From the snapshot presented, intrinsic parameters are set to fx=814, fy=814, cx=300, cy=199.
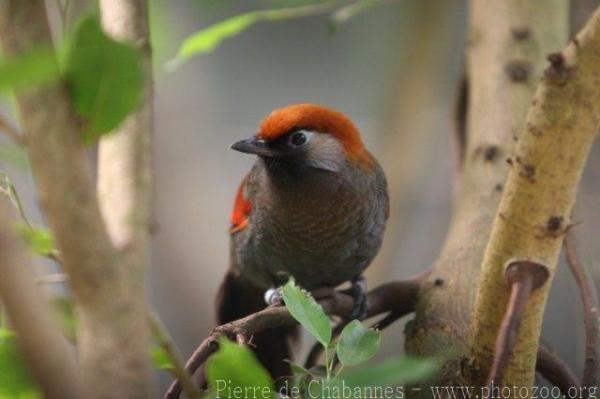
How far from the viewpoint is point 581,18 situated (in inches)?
102

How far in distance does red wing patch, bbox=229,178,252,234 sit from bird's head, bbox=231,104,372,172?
0.19m

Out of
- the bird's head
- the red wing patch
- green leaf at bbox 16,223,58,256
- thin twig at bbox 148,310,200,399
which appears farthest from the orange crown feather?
thin twig at bbox 148,310,200,399

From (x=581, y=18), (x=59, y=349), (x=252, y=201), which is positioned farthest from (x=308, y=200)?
(x=59, y=349)

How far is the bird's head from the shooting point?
2.13 metres

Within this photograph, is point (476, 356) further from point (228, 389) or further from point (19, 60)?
point (19, 60)

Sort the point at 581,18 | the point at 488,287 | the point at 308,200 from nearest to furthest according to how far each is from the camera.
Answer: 1. the point at 488,287
2. the point at 308,200
3. the point at 581,18

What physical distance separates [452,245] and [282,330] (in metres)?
0.62

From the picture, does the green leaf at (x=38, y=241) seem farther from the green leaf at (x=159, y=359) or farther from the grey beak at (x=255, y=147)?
the grey beak at (x=255, y=147)

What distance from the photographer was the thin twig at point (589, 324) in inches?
59.2

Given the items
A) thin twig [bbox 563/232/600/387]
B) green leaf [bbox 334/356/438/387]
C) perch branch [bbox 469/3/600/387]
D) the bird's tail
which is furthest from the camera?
the bird's tail

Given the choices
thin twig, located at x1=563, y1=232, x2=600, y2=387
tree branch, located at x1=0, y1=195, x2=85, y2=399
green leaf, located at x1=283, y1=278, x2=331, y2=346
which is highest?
tree branch, located at x1=0, y1=195, x2=85, y2=399

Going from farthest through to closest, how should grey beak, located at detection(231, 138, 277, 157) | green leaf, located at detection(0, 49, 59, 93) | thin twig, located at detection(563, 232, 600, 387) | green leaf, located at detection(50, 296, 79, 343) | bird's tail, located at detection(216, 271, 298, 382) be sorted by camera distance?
bird's tail, located at detection(216, 271, 298, 382), grey beak, located at detection(231, 138, 277, 157), thin twig, located at detection(563, 232, 600, 387), green leaf, located at detection(50, 296, 79, 343), green leaf, located at detection(0, 49, 59, 93)

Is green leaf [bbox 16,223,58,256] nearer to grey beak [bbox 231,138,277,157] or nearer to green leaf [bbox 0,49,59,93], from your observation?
green leaf [bbox 0,49,59,93]

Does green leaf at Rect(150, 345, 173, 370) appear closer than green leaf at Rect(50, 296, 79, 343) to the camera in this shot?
Yes
